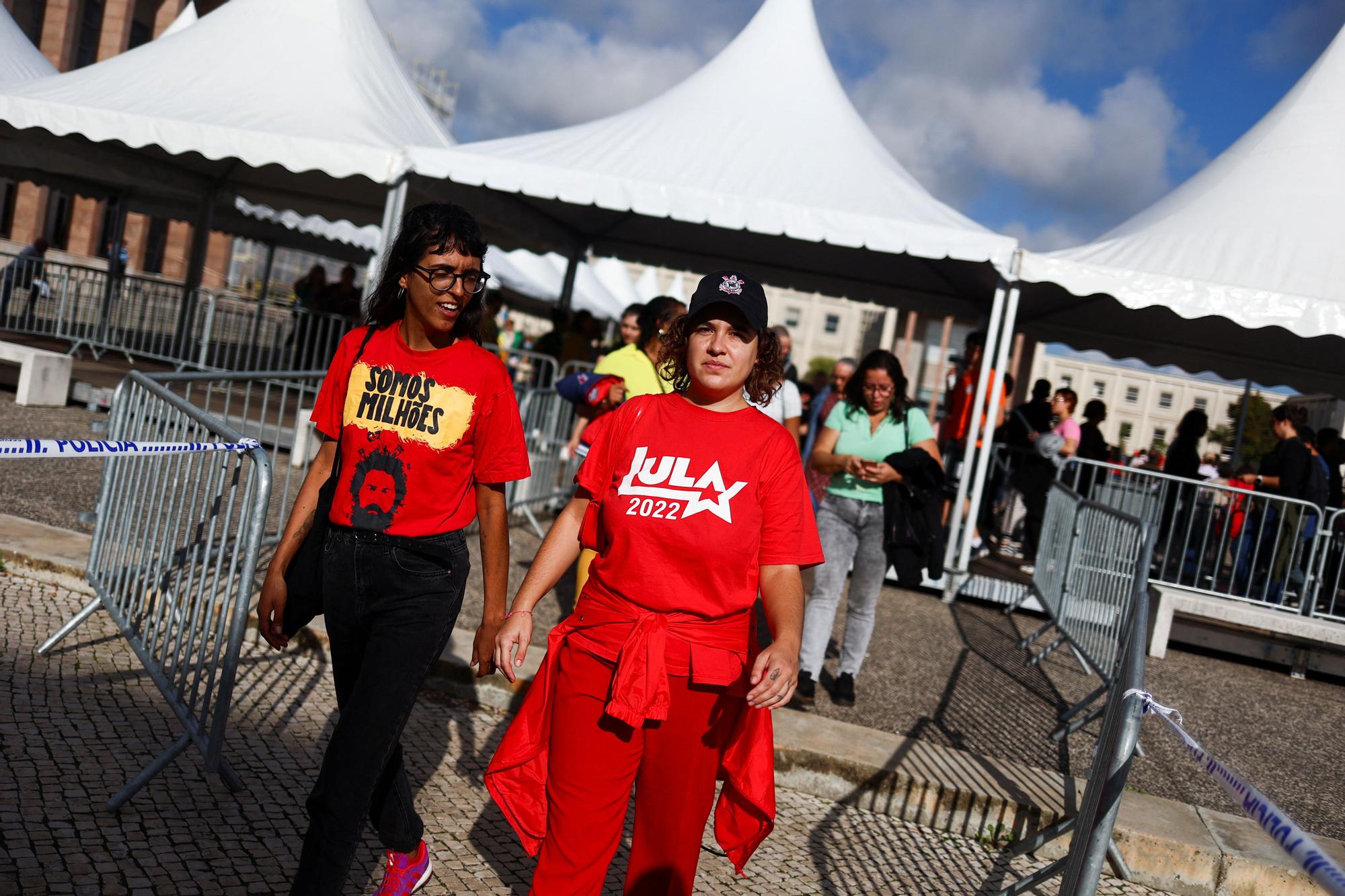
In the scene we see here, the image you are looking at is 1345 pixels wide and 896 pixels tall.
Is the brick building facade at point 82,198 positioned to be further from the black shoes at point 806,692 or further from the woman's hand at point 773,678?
the woman's hand at point 773,678

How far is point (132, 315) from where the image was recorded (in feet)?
43.4

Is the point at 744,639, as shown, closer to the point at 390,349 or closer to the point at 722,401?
the point at 722,401

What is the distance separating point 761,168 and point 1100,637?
499 centimetres

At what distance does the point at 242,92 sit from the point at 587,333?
4517 millimetres

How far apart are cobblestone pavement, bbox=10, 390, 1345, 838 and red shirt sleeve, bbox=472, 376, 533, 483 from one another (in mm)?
3024

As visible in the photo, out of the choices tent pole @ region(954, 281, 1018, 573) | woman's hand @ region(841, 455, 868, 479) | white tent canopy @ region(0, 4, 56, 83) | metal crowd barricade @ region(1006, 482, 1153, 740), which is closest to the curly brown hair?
woman's hand @ region(841, 455, 868, 479)

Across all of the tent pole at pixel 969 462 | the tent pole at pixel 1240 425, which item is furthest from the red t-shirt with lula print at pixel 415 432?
the tent pole at pixel 1240 425

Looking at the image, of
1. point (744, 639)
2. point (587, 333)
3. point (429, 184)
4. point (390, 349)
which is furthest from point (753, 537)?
point (587, 333)

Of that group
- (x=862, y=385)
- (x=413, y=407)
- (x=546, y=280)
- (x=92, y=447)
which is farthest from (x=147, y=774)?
(x=546, y=280)

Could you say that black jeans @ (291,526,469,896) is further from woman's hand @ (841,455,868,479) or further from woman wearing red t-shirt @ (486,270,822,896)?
woman's hand @ (841,455,868,479)

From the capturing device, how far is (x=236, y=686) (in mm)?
4344

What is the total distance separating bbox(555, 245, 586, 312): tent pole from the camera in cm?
1396

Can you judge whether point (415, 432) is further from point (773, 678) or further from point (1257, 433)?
point (1257, 433)

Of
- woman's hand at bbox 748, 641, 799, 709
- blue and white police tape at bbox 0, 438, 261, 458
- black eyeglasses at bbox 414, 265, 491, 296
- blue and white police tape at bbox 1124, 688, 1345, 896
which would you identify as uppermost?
black eyeglasses at bbox 414, 265, 491, 296
